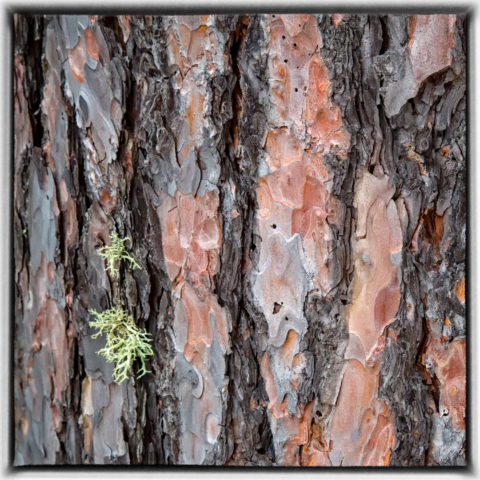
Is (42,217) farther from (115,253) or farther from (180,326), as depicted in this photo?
(180,326)

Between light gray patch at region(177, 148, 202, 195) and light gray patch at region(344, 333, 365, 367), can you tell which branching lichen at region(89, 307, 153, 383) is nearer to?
light gray patch at region(177, 148, 202, 195)

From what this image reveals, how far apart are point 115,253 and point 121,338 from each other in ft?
0.58

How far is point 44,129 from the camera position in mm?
763

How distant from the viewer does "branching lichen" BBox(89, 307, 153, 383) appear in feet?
2.46

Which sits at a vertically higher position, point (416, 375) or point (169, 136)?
point (169, 136)

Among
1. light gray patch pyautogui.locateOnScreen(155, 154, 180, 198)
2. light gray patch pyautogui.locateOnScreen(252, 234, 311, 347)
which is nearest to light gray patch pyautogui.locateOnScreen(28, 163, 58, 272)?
light gray patch pyautogui.locateOnScreen(155, 154, 180, 198)

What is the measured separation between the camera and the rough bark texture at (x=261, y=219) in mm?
709

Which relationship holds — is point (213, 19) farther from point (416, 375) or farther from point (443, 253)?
point (416, 375)

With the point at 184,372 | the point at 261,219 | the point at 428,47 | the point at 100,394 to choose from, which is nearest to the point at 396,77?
the point at 428,47

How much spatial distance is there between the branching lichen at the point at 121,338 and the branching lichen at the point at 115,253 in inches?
3.6

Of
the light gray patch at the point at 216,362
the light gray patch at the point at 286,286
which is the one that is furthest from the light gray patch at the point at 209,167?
the light gray patch at the point at 216,362

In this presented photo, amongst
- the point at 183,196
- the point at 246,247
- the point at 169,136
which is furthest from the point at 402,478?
the point at 169,136

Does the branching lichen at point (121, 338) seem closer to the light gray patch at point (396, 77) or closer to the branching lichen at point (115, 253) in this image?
the branching lichen at point (115, 253)

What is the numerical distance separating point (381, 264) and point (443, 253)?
0.44ft
